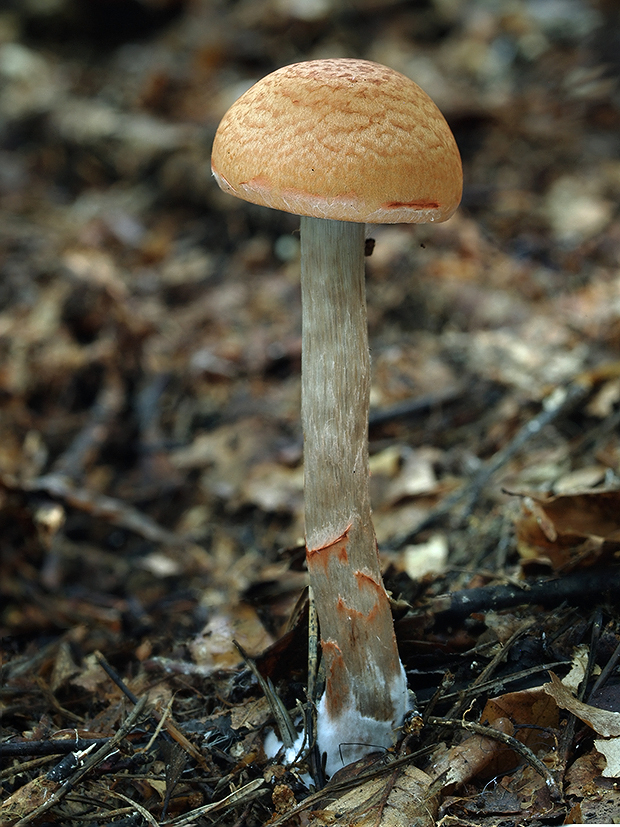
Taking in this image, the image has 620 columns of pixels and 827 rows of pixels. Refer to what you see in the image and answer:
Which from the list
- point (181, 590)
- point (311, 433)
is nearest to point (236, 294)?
point (181, 590)

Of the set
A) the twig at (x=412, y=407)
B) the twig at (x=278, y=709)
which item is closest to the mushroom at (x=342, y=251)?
the twig at (x=278, y=709)

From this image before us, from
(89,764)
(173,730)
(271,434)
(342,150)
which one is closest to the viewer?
(342,150)

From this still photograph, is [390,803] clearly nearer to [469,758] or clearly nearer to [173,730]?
[469,758]

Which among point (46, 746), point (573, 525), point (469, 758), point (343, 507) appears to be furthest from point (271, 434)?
point (469, 758)

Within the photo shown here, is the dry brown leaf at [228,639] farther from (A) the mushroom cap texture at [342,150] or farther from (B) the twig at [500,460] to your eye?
(A) the mushroom cap texture at [342,150]

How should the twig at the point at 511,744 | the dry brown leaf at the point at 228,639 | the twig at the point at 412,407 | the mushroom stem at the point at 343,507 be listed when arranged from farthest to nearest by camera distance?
the twig at the point at 412,407, the dry brown leaf at the point at 228,639, the mushroom stem at the point at 343,507, the twig at the point at 511,744

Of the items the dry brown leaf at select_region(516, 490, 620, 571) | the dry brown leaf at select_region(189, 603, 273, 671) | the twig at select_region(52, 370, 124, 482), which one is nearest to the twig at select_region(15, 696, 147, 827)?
the dry brown leaf at select_region(189, 603, 273, 671)

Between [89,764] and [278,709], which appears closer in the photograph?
[89,764]

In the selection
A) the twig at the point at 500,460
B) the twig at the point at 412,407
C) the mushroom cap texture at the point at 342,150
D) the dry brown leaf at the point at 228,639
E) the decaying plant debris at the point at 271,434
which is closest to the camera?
the mushroom cap texture at the point at 342,150
